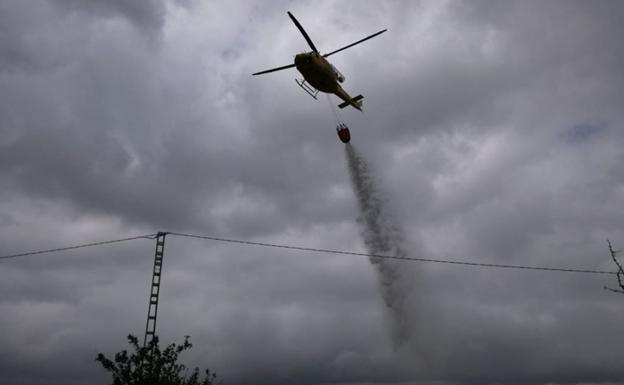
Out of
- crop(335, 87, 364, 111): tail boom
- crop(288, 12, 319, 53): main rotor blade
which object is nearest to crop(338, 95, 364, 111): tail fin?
crop(335, 87, 364, 111): tail boom

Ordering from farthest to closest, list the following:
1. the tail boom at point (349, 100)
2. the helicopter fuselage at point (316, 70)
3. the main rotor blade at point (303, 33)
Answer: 1. the tail boom at point (349, 100)
2. the helicopter fuselage at point (316, 70)
3. the main rotor blade at point (303, 33)

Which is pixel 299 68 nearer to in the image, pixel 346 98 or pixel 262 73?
pixel 262 73

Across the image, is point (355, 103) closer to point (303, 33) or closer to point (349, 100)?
point (349, 100)

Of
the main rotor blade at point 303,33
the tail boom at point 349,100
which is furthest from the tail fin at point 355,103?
the main rotor blade at point 303,33

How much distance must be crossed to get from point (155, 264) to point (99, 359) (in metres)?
11.4

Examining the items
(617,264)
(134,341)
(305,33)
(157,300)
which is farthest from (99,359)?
(617,264)

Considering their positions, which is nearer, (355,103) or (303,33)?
(303,33)

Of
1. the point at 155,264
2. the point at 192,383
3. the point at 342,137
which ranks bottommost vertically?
the point at 192,383

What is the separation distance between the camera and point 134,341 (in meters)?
37.1

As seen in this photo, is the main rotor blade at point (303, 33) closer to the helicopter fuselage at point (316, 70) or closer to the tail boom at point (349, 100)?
the helicopter fuselage at point (316, 70)

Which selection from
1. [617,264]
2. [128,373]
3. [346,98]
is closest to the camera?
[617,264]

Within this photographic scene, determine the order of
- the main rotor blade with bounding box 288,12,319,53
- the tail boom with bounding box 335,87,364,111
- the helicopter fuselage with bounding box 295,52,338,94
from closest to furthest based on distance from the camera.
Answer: the main rotor blade with bounding box 288,12,319,53 → the helicopter fuselage with bounding box 295,52,338,94 → the tail boom with bounding box 335,87,364,111

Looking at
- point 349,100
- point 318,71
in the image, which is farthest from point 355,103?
point 318,71

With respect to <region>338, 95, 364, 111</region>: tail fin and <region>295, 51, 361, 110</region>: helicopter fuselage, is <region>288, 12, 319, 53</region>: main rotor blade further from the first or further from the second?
<region>338, 95, 364, 111</region>: tail fin
